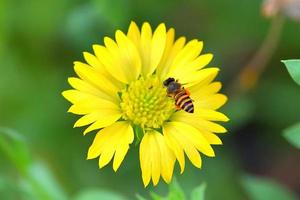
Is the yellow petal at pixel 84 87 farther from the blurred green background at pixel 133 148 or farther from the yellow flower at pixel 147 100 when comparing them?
the blurred green background at pixel 133 148

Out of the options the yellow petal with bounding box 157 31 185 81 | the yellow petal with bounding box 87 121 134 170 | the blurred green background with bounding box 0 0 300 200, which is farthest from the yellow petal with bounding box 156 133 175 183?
the blurred green background with bounding box 0 0 300 200

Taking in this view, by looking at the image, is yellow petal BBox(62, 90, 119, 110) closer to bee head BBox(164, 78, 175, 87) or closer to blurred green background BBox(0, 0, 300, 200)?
bee head BBox(164, 78, 175, 87)

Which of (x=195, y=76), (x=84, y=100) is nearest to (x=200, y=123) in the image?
(x=195, y=76)

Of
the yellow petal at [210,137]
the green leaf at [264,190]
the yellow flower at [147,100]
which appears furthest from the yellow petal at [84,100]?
the green leaf at [264,190]

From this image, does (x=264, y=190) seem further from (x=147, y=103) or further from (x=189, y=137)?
(x=189, y=137)

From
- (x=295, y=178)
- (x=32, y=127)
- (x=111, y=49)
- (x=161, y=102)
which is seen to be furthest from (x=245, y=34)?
(x=111, y=49)
